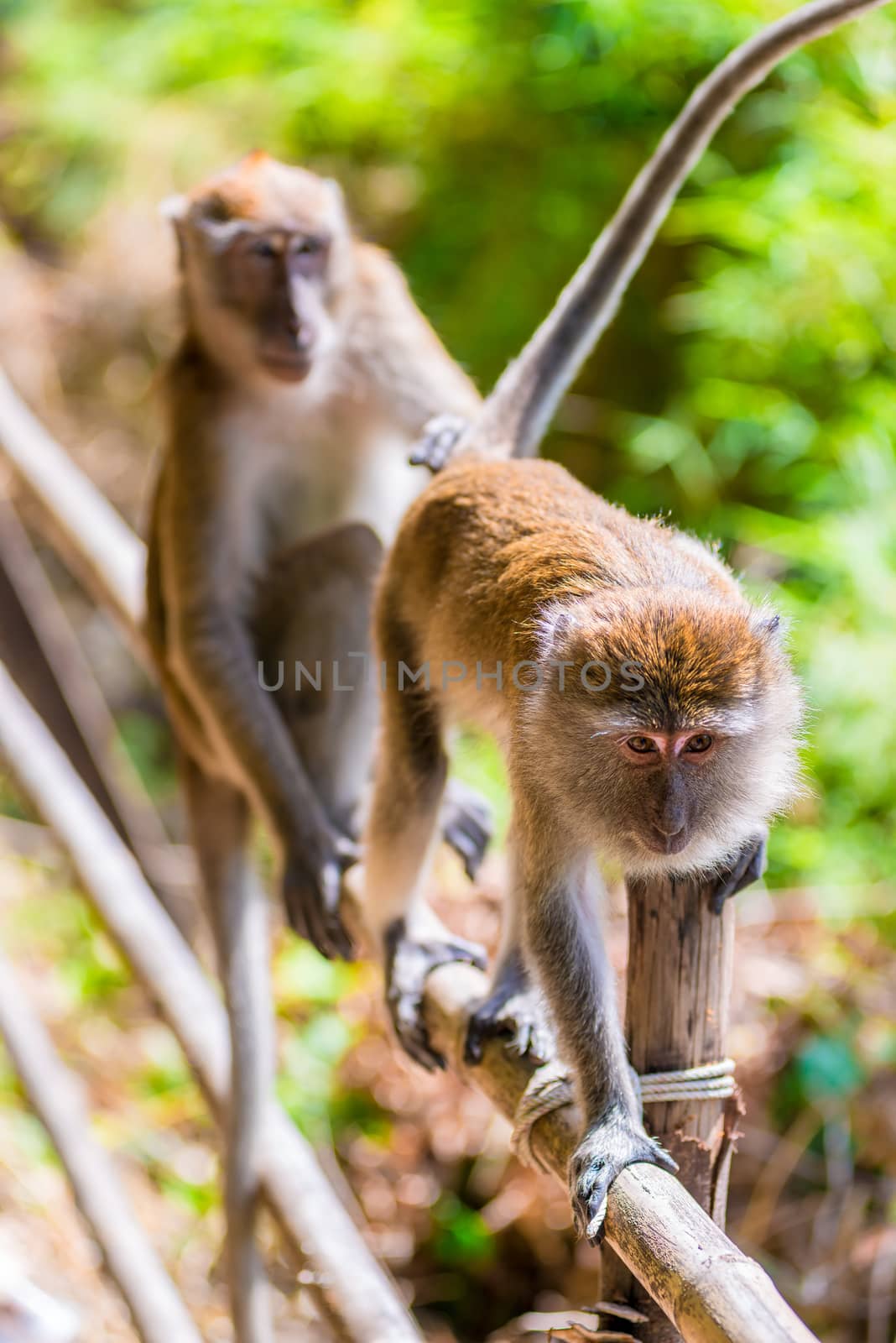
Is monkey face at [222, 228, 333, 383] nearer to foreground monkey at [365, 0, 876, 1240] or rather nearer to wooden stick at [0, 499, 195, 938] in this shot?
foreground monkey at [365, 0, 876, 1240]

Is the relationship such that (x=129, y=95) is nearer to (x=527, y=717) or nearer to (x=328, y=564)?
(x=328, y=564)

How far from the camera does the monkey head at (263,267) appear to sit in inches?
132

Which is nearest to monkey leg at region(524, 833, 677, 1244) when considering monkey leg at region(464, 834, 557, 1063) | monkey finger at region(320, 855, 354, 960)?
monkey leg at region(464, 834, 557, 1063)

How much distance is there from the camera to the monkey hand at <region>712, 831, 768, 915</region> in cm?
213

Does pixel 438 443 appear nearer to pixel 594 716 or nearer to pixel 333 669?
pixel 333 669

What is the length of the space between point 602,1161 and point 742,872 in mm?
512

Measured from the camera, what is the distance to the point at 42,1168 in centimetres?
530

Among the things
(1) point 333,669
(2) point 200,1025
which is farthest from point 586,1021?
(2) point 200,1025

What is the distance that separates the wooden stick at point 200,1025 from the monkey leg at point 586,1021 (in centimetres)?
108

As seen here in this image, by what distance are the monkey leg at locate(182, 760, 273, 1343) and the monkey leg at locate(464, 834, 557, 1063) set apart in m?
0.96

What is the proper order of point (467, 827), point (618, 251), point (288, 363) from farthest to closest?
point (467, 827), point (288, 363), point (618, 251)

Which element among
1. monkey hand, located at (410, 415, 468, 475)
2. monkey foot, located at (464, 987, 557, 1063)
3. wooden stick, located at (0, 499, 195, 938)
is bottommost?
wooden stick, located at (0, 499, 195, 938)

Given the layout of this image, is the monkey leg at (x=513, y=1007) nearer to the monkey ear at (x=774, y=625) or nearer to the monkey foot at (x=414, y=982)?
the monkey foot at (x=414, y=982)

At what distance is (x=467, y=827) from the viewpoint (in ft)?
11.8
